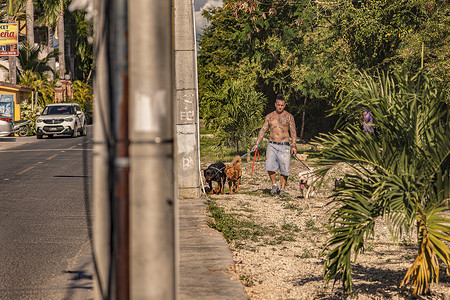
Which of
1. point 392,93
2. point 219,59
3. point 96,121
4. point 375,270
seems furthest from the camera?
point 219,59

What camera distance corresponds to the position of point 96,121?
2.42 metres

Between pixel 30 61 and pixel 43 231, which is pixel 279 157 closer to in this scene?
pixel 43 231

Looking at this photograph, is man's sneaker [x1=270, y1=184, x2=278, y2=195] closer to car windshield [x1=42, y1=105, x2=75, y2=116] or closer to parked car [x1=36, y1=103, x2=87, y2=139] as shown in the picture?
parked car [x1=36, y1=103, x2=87, y2=139]

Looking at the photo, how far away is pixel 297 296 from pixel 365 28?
560 inches

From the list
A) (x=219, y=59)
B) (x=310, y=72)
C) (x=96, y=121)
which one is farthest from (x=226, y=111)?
(x=219, y=59)

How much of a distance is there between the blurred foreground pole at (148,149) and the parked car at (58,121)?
29395 millimetres

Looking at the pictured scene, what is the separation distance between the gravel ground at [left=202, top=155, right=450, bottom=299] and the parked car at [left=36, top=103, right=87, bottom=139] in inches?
843

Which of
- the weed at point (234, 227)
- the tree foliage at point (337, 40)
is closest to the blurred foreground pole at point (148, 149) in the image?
the weed at point (234, 227)

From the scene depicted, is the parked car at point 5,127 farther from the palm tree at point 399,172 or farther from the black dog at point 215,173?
the palm tree at point 399,172

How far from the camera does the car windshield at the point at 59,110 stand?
30.7 meters

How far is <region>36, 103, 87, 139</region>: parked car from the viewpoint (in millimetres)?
30172

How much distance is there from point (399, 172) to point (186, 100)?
6.11 metres

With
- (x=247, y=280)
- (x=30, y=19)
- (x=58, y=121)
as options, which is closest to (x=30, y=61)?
(x=30, y=19)

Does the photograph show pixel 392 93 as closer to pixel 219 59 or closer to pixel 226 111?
pixel 226 111
